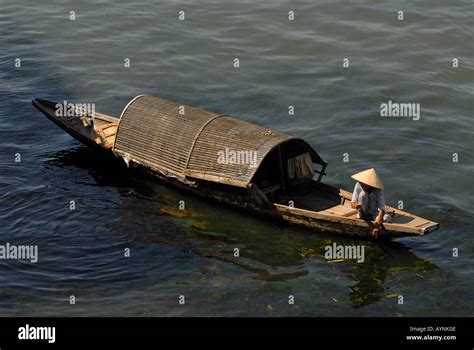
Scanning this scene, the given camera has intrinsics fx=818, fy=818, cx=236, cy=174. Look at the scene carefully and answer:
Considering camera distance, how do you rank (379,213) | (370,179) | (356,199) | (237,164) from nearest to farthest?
(370,179) → (379,213) → (356,199) → (237,164)

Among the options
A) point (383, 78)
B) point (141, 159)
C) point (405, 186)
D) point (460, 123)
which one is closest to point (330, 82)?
point (383, 78)

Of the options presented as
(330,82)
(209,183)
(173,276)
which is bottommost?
(173,276)

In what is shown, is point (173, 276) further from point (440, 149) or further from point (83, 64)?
point (83, 64)

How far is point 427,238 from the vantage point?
63.7 ft

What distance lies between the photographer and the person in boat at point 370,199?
17.9 metres

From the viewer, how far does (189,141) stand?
1991 cm

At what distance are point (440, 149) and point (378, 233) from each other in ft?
20.1
